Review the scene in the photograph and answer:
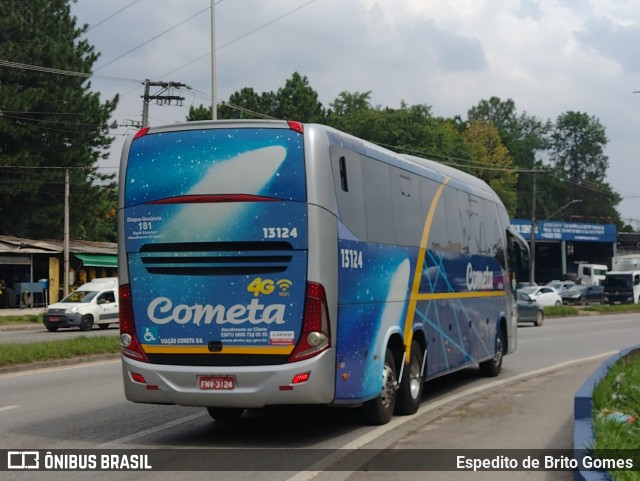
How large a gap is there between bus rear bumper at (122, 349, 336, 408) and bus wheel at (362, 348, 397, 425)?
1361 millimetres

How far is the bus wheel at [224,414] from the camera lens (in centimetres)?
1202

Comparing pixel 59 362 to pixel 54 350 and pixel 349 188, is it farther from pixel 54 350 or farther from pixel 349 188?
pixel 349 188

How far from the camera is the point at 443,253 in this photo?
14438 millimetres

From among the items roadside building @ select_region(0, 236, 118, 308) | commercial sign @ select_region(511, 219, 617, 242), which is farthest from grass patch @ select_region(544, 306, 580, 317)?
commercial sign @ select_region(511, 219, 617, 242)

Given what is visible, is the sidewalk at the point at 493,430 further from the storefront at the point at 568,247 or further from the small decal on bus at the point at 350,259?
the storefront at the point at 568,247

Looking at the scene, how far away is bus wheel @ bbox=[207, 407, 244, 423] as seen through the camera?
12.0 metres

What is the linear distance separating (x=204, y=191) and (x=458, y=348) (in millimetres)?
6274

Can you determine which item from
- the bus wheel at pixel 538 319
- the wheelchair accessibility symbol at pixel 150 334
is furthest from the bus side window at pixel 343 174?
the bus wheel at pixel 538 319

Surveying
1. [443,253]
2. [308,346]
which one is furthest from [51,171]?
[308,346]

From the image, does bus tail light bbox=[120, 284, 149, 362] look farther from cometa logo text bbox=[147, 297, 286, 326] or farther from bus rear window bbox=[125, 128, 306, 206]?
bus rear window bbox=[125, 128, 306, 206]

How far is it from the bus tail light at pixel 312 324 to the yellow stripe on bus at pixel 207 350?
12 cm

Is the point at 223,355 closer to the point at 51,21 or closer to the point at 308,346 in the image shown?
the point at 308,346

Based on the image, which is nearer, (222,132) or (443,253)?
(222,132)

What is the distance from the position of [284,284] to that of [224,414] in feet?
8.90
